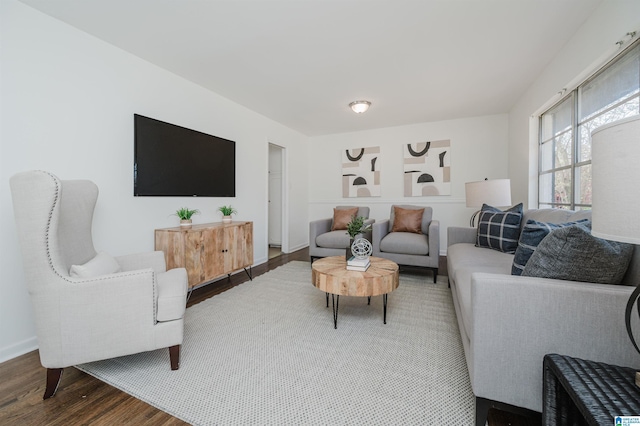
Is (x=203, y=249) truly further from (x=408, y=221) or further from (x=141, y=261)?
(x=408, y=221)

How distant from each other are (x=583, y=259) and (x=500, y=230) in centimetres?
163

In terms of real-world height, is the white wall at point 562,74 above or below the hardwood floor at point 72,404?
above

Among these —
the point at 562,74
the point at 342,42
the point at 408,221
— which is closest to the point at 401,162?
the point at 408,221

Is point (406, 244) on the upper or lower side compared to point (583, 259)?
lower

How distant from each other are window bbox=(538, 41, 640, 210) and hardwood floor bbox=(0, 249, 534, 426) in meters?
2.16

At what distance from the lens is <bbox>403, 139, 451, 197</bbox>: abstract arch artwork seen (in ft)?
15.0

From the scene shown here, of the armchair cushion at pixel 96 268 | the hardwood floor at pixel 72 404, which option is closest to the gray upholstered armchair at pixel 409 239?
the hardwood floor at pixel 72 404

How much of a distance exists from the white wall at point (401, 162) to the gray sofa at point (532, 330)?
3.68 metres

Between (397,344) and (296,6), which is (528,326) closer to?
(397,344)

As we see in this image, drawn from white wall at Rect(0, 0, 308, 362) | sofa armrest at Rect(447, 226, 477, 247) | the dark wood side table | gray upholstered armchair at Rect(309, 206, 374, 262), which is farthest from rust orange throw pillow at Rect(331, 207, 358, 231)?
the dark wood side table

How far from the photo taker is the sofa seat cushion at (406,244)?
3.20m

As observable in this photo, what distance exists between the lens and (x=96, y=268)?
156 cm

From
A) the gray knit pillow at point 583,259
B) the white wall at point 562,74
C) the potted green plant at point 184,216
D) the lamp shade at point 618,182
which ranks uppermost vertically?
the white wall at point 562,74

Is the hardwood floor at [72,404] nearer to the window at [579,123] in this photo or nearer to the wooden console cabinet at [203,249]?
the wooden console cabinet at [203,249]
